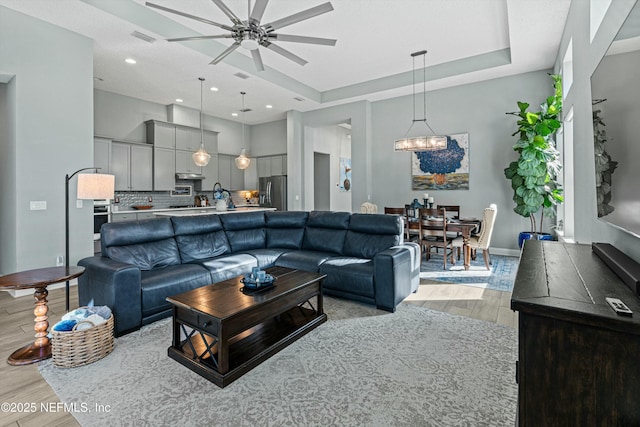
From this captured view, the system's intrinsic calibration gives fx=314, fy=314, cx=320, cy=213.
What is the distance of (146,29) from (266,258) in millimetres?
3252

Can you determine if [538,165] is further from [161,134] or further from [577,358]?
[161,134]

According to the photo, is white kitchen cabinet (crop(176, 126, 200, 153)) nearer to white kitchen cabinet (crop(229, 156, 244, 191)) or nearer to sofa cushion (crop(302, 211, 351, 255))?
white kitchen cabinet (crop(229, 156, 244, 191))

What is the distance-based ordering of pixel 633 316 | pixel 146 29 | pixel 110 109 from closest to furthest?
pixel 633 316 → pixel 146 29 → pixel 110 109

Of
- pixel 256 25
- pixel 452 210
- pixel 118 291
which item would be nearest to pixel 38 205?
pixel 118 291

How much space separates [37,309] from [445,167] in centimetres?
636

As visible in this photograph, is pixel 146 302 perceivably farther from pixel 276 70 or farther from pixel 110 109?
pixel 110 109

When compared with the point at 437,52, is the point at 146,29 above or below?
below

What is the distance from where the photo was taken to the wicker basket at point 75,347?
7.19ft

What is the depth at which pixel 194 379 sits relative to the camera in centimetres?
207

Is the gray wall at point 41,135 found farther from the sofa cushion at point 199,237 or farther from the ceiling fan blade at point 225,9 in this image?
the ceiling fan blade at point 225,9

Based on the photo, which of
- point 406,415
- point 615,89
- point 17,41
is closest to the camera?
point 615,89

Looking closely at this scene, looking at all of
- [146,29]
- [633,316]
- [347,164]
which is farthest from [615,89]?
[347,164]

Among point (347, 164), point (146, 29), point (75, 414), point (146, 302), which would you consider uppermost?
point (146, 29)

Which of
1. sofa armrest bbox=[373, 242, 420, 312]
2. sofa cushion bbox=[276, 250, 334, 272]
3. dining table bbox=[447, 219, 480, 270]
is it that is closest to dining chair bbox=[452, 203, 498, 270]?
dining table bbox=[447, 219, 480, 270]
